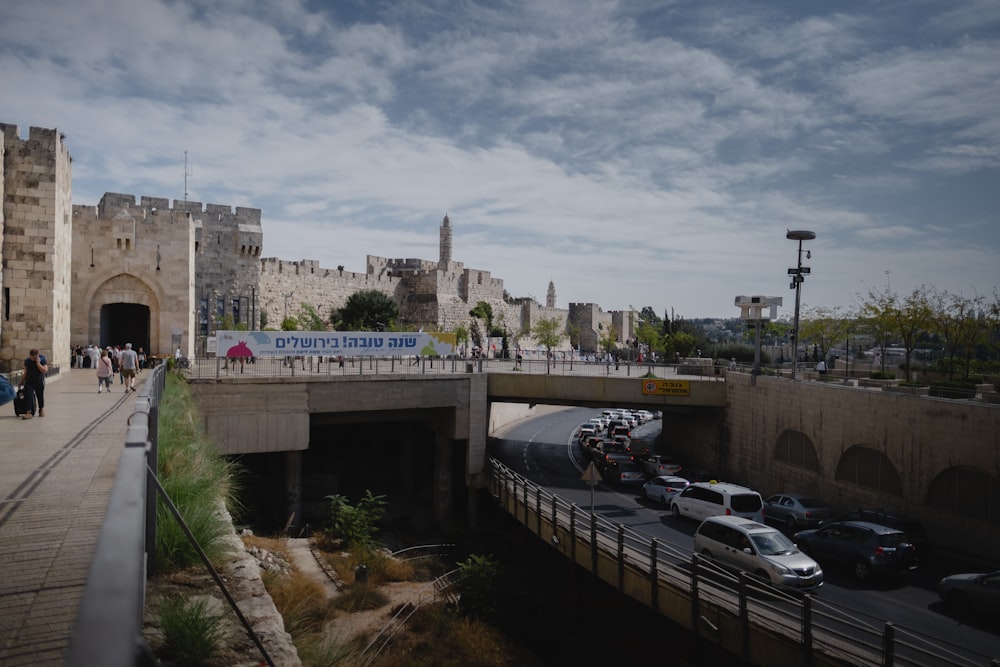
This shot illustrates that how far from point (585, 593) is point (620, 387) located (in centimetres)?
1069

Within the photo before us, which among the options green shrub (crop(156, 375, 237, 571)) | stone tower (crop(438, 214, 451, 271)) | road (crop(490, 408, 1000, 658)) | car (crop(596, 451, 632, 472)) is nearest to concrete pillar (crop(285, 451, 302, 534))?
road (crop(490, 408, 1000, 658))

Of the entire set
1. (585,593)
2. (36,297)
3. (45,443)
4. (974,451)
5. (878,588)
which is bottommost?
(585,593)

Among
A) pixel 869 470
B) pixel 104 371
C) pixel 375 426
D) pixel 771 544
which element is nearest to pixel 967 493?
pixel 869 470

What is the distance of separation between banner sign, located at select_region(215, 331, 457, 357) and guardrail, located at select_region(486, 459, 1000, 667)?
11.0 meters

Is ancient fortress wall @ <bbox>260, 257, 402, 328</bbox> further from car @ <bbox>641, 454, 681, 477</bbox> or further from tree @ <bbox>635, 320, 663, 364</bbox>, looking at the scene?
car @ <bbox>641, 454, 681, 477</bbox>

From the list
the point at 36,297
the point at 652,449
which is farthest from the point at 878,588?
the point at 36,297

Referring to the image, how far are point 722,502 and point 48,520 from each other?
1507 cm

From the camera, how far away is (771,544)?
13.0 metres

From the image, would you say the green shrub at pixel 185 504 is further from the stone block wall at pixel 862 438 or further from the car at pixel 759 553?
the stone block wall at pixel 862 438

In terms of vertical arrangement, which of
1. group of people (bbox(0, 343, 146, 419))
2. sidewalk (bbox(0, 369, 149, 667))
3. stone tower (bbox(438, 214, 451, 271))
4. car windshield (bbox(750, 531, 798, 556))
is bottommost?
car windshield (bbox(750, 531, 798, 556))

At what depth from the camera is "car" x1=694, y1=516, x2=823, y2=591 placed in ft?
40.5

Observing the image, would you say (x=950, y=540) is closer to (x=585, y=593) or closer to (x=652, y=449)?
(x=585, y=593)

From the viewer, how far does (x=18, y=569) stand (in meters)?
4.69

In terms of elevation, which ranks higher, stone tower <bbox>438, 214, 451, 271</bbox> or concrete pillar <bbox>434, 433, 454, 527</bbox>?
stone tower <bbox>438, 214, 451, 271</bbox>
